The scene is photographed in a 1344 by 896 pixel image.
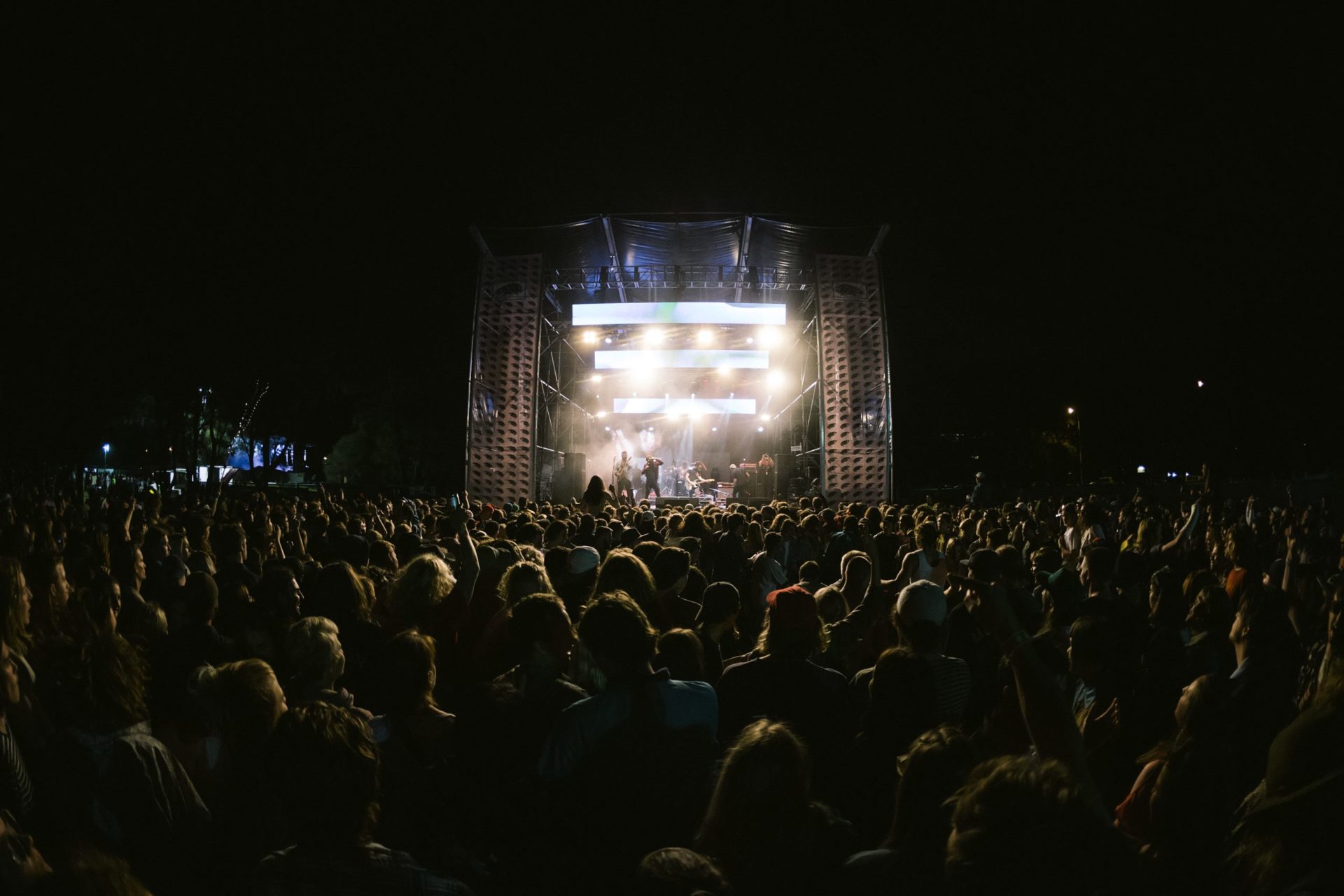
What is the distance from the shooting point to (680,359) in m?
25.9

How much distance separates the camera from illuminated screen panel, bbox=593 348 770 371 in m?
25.6

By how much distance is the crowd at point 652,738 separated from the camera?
1.90m

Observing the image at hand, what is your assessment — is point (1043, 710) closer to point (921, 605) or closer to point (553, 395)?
point (921, 605)

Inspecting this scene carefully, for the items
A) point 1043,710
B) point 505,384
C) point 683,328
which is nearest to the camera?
point 1043,710

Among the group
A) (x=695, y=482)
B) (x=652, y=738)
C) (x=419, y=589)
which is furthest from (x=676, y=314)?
(x=652, y=738)

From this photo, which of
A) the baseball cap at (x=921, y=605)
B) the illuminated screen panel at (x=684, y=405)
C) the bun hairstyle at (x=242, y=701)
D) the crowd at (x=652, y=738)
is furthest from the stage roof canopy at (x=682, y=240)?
the bun hairstyle at (x=242, y=701)

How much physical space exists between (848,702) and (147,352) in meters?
32.6

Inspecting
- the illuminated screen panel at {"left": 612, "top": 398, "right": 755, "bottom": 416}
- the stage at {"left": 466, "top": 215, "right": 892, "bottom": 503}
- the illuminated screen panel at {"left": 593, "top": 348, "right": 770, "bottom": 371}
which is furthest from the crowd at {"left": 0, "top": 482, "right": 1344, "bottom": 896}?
the illuminated screen panel at {"left": 612, "top": 398, "right": 755, "bottom": 416}

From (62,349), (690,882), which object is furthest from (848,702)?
(62,349)

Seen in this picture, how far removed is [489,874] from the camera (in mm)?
2959

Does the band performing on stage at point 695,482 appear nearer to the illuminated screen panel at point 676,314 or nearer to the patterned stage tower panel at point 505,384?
the patterned stage tower panel at point 505,384

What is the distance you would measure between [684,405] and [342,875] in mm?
28155

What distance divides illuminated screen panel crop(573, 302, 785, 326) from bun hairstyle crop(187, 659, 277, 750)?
65.6 ft

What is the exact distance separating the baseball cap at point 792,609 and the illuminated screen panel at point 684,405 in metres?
25.9
